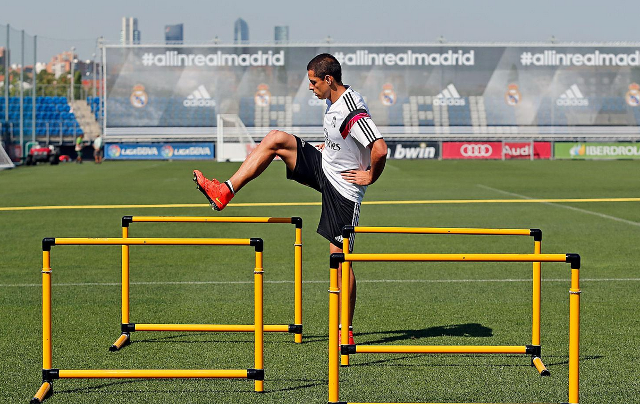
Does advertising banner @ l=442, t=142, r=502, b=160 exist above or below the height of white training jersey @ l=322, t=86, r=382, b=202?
above

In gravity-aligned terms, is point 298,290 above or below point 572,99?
below

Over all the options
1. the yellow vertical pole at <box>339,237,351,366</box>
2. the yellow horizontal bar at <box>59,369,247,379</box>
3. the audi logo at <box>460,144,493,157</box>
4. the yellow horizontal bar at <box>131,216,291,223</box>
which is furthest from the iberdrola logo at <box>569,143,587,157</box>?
the yellow horizontal bar at <box>59,369,247,379</box>

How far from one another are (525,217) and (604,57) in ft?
180

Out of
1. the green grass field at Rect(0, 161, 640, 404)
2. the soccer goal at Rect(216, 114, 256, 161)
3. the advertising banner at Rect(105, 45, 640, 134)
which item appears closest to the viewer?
the green grass field at Rect(0, 161, 640, 404)

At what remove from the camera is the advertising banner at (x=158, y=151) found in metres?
62.3

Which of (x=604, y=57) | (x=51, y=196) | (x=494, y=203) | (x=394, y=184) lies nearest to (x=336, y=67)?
(x=494, y=203)

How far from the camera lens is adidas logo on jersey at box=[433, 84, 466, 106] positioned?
69.2 metres

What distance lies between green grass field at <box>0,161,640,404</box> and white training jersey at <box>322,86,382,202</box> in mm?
1295

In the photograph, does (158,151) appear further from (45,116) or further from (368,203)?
(368,203)

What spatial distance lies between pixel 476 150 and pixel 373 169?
2197 inches

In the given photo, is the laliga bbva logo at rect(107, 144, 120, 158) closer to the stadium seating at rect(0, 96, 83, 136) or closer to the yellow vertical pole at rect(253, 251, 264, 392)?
the stadium seating at rect(0, 96, 83, 136)

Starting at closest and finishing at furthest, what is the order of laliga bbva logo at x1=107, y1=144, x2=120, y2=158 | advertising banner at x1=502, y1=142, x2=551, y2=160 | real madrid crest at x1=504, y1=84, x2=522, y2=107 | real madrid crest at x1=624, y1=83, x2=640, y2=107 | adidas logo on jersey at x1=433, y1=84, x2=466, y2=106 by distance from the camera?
advertising banner at x1=502, y1=142, x2=551, y2=160 < laliga bbva logo at x1=107, y1=144, x2=120, y2=158 < adidas logo on jersey at x1=433, y1=84, x2=466, y2=106 < real madrid crest at x1=504, y1=84, x2=522, y2=107 < real madrid crest at x1=624, y1=83, x2=640, y2=107

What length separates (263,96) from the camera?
6981 centimetres

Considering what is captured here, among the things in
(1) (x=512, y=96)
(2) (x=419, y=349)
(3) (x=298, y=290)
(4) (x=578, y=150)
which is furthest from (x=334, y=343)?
(1) (x=512, y=96)
